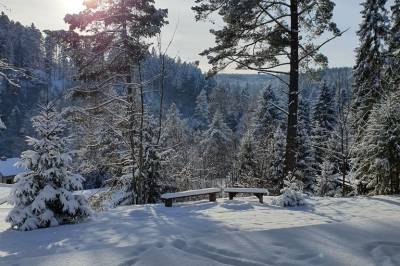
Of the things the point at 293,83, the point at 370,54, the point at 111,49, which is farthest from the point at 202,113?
the point at 293,83

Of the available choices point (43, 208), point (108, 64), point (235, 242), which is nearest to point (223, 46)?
point (108, 64)

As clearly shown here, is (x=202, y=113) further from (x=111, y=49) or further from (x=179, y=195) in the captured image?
(x=179, y=195)

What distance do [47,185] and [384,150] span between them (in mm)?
9841

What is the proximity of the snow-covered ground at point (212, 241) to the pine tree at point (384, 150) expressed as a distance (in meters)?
3.58

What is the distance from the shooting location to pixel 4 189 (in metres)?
25.6

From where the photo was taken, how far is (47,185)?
8.95 meters

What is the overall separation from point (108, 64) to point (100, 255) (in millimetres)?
12104

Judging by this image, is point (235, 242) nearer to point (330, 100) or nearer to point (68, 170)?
point (68, 170)

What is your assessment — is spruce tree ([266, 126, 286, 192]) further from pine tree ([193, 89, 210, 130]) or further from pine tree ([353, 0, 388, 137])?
pine tree ([193, 89, 210, 130])

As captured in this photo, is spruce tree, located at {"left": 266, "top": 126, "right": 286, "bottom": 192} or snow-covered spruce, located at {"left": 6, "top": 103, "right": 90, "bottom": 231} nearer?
snow-covered spruce, located at {"left": 6, "top": 103, "right": 90, "bottom": 231}

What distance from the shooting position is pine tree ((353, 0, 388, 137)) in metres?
23.7

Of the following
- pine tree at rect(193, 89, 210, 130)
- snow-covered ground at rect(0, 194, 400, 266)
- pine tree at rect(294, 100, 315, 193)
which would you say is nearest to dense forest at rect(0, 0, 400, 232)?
snow-covered ground at rect(0, 194, 400, 266)

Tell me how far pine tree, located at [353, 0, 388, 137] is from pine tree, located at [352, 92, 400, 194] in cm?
1035

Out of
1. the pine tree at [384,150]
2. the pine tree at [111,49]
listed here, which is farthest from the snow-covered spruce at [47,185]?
the pine tree at [384,150]
